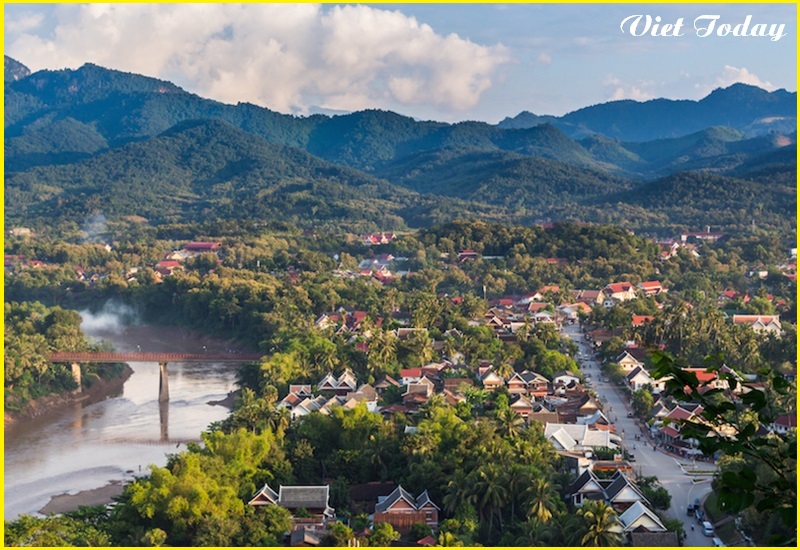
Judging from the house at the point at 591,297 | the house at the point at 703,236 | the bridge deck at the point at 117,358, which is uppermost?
the house at the point at 703,236

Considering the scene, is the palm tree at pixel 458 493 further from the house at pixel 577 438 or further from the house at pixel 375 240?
the house at pixel 375 240

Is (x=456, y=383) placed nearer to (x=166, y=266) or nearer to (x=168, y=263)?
(x=166, y=266)

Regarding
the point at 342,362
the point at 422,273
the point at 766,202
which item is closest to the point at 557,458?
the point at 342,362

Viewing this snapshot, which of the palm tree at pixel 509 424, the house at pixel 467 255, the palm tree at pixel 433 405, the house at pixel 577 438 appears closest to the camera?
the palm tree at pixel 509 424

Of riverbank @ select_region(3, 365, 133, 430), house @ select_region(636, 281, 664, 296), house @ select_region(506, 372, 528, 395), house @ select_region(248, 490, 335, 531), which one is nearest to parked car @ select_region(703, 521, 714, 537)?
house @ select_region(248, 490, 335, 531)

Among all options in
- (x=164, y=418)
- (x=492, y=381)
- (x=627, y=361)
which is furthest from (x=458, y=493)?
(x=627, y=361)

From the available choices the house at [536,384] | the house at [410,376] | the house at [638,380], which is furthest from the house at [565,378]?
the house at [410,376]
